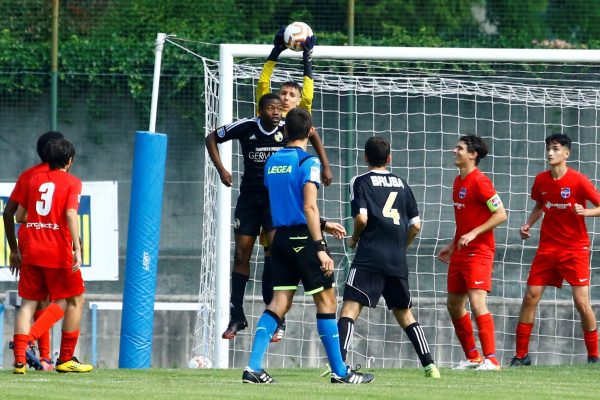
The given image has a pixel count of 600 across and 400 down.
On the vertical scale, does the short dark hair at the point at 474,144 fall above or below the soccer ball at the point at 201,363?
above

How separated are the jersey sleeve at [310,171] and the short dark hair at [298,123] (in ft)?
0.75

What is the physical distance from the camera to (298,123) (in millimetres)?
9055

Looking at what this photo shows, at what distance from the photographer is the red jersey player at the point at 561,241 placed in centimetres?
1237

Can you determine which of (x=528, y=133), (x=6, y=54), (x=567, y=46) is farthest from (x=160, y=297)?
(x=567, y=46)

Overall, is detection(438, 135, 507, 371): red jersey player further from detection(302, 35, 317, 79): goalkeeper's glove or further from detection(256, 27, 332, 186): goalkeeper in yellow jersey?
detection(302, 35, 317, 79): goalkeeper's glove

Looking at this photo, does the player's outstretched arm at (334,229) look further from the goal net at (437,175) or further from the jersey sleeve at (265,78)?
the goal net at (437,175)

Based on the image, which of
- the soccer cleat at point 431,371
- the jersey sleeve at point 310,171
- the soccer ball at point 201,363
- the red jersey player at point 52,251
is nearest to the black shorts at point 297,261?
the jersey sleeve at point 310,171

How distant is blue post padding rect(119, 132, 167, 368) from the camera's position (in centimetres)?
1291

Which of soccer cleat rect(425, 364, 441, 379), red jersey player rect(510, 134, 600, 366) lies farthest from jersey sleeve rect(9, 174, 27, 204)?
red jersey player rect(510, 134, 600, 366)

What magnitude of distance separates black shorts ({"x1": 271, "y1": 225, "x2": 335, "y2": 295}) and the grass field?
718 mm

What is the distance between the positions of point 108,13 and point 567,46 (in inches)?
269

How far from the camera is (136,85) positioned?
55.7 feet

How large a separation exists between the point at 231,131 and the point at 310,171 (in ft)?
6.49

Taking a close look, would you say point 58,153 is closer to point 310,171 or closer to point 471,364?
point 310,171
